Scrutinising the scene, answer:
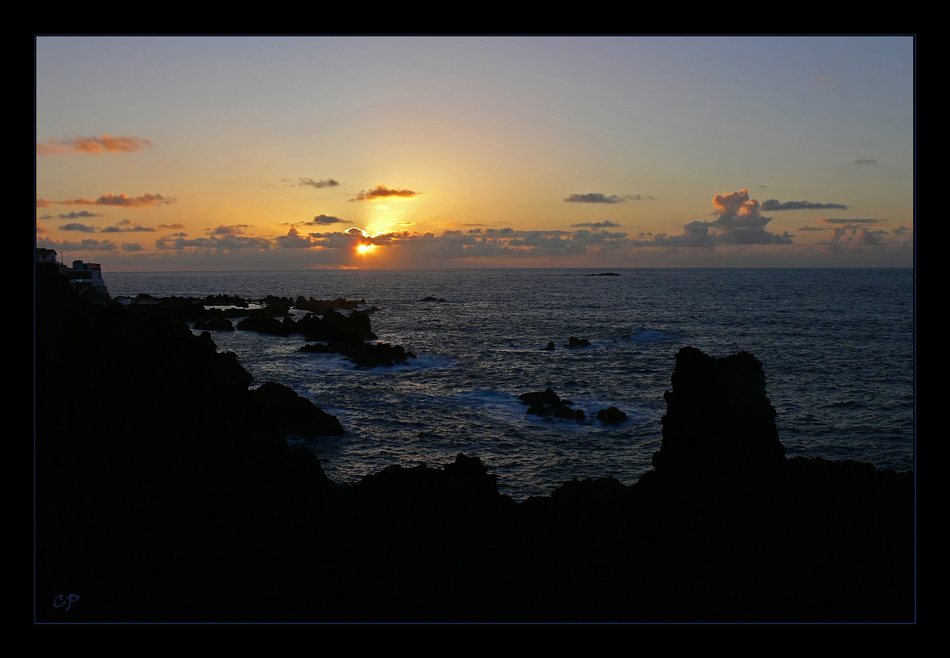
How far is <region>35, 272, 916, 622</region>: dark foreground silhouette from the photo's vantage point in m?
12.8

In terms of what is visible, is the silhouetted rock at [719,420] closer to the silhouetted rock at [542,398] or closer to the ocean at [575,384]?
the ocean at [575,384]

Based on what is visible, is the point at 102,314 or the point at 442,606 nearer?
the point at 442,606

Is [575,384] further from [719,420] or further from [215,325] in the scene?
[215,325]

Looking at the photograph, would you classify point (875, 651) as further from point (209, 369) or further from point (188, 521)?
point (209, 369)

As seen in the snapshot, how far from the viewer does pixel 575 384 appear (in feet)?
159

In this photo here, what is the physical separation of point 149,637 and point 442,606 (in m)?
9.42

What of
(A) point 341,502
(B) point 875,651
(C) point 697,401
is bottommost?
(A) point 341,502

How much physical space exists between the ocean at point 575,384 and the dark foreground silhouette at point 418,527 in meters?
3.39

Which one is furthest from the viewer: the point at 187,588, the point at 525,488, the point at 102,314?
the point at 525,488

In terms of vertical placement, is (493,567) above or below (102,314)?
below

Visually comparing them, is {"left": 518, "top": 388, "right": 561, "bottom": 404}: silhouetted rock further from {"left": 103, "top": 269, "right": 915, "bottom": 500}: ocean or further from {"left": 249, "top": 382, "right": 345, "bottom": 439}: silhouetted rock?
{"left": 249, "top": 382, "right": 345, "bottom": 439}: silhouetted rock
